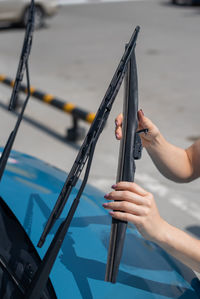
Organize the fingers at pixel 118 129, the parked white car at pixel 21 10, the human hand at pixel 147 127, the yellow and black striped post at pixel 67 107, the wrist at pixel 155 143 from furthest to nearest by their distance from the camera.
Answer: the parked white car at pixel 21 10 → the yellow and black striped post at pixel 67 107 → the wrist at pixel 155 143 → the human hand at pixel 147 127 → the fingers at pixel 118 129

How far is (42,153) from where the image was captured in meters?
6.21

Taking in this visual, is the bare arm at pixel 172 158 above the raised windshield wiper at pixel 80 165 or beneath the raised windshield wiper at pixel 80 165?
above

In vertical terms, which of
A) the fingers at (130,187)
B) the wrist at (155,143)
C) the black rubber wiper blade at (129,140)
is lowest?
the fingers at (130,187)

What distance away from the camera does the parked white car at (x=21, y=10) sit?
14273mm

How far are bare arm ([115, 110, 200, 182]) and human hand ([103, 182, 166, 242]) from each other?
725 millimetres

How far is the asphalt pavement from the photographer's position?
18.0 ft

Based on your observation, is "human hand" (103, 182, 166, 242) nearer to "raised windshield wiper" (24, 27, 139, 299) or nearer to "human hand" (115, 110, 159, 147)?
"raised windshield wiper" (24, 27, 139, 299)

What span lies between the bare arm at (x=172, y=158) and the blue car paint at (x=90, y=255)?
0.35 meters

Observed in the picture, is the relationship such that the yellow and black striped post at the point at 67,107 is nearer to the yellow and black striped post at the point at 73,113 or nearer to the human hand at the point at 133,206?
the yellow and black striped post at the point at 73,113

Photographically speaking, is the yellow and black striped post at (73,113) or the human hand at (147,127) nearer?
the human hand at (147,127)

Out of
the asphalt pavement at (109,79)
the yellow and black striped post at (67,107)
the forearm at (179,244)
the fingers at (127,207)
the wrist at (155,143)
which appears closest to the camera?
the fingers at (127,207)

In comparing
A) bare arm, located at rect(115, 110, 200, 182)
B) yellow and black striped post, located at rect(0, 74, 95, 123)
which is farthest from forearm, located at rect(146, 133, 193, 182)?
yellow and black striped post, located at rect(0, 74, 95, 123)

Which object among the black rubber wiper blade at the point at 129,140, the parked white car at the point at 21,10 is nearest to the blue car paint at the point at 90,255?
the black rubber wiper blade at the point at 129,140

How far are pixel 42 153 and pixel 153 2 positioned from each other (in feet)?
53.3
